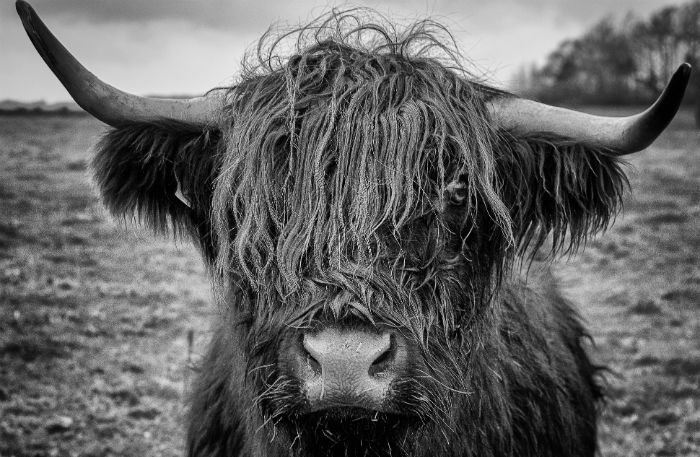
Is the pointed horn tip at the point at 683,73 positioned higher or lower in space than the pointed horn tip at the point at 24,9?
lower

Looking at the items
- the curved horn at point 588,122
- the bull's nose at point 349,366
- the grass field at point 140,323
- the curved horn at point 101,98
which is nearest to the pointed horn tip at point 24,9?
the curved horn at point 101,98

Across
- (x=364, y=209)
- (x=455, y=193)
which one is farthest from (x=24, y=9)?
(x=455, y=193)

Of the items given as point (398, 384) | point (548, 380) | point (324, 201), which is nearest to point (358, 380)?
point (398, 384)

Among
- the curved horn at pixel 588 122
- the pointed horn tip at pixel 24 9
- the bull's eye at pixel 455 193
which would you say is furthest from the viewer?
the bull's eye at pixel 455 193

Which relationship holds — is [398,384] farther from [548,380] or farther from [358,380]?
[548,380]

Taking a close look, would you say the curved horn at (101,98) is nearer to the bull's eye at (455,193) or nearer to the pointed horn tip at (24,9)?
the pointed horn tip at (24,9)

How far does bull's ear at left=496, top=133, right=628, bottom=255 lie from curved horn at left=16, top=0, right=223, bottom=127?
1431 mm

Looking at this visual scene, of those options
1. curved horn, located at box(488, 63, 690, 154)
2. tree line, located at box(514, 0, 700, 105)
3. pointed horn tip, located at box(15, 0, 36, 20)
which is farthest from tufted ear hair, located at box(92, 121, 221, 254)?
tree line, located at box(514, 0, 700, 105)

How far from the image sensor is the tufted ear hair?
299 centimetres

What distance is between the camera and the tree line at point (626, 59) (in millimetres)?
34906

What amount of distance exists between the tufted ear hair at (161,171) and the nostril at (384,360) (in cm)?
127

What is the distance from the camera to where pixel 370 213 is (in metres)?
2.44

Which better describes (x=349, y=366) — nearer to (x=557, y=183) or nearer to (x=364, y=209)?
(x=364, y=209)

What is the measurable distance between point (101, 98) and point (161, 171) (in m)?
0.48
